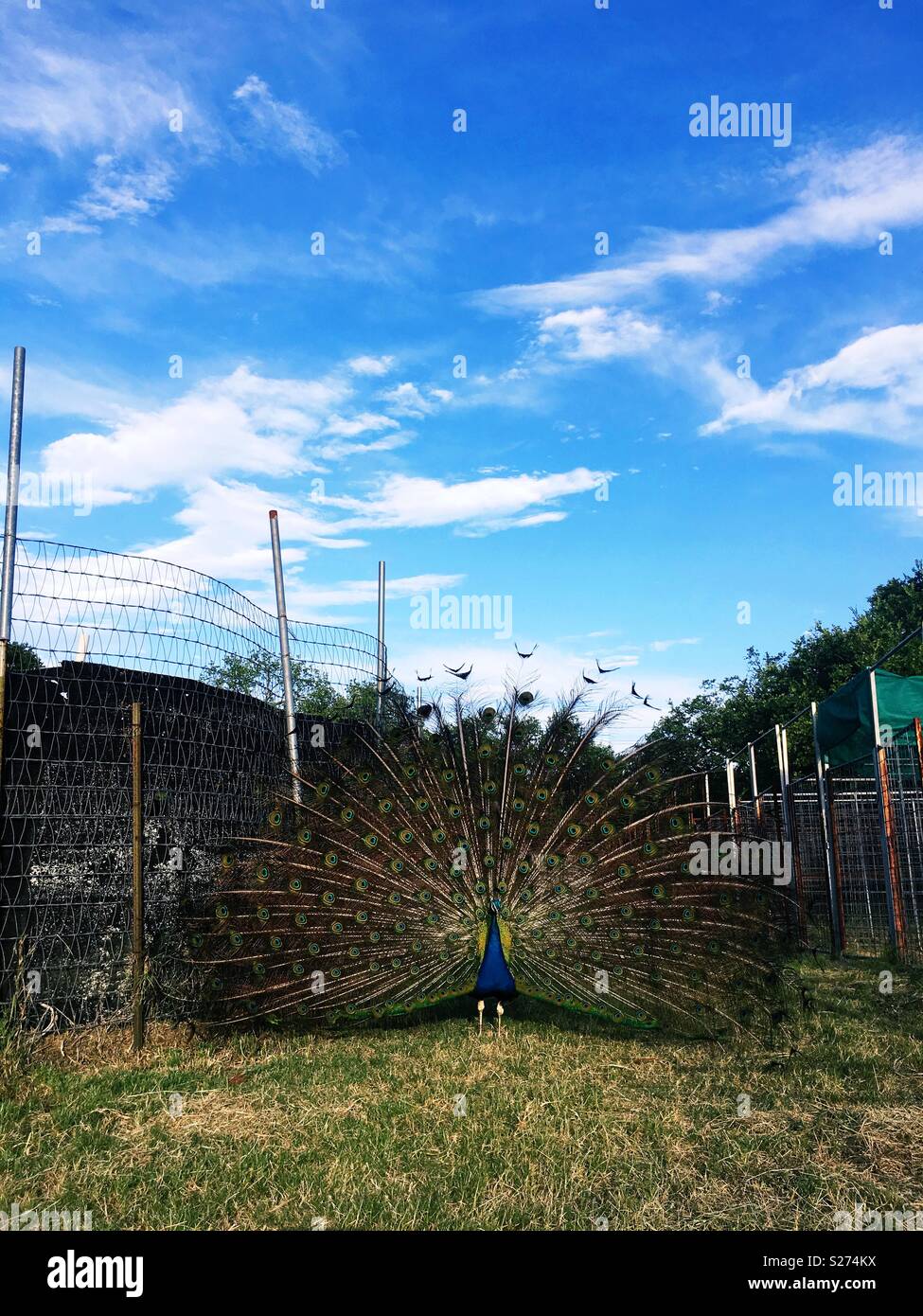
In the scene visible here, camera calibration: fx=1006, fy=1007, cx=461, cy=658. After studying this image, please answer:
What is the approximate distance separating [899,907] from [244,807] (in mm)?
7340

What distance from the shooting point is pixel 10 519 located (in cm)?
690

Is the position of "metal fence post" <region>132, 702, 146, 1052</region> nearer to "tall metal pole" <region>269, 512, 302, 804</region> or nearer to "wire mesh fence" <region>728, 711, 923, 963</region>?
"tall metal pole" <region>269, 512, 302, 804</region>

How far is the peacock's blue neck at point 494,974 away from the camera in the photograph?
7375 mm

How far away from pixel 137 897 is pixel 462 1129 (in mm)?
3060

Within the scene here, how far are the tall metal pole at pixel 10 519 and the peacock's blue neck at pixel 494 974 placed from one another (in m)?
3.67

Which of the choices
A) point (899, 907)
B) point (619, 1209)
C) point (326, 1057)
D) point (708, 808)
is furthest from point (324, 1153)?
point (899, 907)

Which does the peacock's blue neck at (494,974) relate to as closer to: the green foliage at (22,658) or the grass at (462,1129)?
the grass at (462,1129)

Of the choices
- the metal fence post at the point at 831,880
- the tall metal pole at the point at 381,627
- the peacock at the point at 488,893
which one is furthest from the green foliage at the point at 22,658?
the metal fence post at the point at 831,880

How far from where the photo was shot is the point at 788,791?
15078 millimetres

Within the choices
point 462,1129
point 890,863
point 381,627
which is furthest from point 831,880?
point 462,1129

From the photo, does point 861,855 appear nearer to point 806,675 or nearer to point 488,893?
point 488,893

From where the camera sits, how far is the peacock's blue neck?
24.2 feet

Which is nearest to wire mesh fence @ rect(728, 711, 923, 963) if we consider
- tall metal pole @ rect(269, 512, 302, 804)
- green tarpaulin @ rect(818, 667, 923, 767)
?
green tarpaulin @ rect(818, 667, 923, 767)

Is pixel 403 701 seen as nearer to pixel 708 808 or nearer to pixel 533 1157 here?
pixel 708 808
